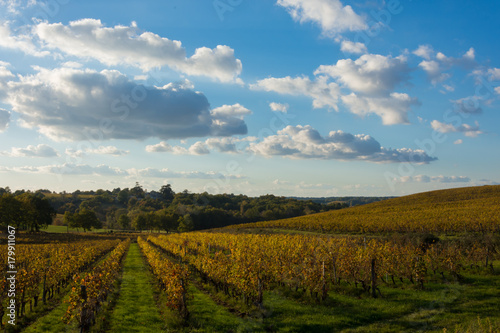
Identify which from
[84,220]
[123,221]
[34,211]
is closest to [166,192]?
[123,221]

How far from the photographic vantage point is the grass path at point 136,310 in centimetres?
1197

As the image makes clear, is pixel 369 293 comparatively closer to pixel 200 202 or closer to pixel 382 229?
pixel 382 229

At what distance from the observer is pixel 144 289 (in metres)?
18.5

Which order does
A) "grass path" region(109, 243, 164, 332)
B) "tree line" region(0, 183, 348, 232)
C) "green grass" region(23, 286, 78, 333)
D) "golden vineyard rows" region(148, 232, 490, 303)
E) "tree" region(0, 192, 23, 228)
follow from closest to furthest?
"green grass" region(23, 286, 78, 333) < "grass path" region(109, 243, 164, 332) < "golden vineyard rows" region(148, 232, 490, 303) < "tree" region(0, 192, 23, 228) < "tree line" region(0, 183, 348, 232)

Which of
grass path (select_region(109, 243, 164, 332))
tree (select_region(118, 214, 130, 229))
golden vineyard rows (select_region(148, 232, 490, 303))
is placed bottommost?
tree (select_region(118, 214, 130, 229))

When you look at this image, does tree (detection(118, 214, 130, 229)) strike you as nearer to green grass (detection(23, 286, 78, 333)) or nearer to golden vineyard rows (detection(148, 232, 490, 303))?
golden vineyard rows (detection(148, 232, 490, 303))

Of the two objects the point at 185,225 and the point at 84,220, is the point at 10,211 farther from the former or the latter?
the point at 185,225

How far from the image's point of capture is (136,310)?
46.4ft

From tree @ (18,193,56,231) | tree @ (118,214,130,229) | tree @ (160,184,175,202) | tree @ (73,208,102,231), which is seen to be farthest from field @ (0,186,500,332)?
tree @ (160,184,175,202)

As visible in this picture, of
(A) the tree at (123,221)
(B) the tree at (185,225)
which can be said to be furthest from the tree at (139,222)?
(B) the tree at (185,225)

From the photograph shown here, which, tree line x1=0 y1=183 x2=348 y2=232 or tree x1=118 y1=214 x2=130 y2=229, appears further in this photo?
tree x1=118 y1=214 x2=130 y2=229

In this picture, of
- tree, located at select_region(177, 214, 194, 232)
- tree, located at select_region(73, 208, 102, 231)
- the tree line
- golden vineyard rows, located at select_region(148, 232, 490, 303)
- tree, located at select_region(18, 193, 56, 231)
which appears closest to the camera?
golden vineyard rows, located at select_region(148, 232, 490, 303)

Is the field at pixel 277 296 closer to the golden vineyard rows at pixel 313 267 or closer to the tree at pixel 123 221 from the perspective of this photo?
the golden vineyard rows at pixel 313 267

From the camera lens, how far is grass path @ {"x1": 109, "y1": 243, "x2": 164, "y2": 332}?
12.0 m
